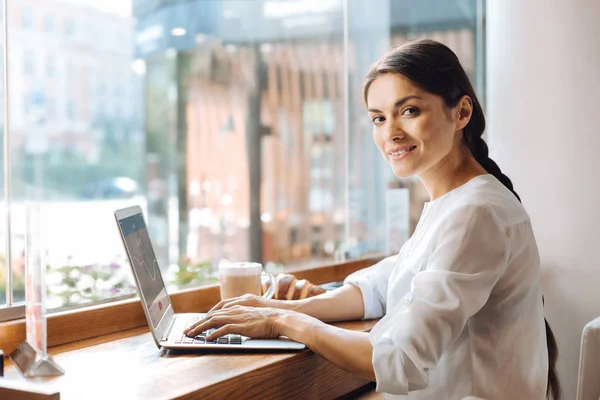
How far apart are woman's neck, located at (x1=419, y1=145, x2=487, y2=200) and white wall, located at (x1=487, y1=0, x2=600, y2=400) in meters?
0.84

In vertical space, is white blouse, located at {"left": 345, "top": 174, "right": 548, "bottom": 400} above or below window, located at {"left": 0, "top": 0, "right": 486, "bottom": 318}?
below

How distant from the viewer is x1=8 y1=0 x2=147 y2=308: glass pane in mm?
5504

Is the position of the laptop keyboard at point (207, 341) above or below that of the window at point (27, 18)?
below

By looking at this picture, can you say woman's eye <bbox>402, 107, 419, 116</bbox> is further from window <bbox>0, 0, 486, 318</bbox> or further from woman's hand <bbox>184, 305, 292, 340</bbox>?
window <bbox>0, 0, 486, 318</bbox>

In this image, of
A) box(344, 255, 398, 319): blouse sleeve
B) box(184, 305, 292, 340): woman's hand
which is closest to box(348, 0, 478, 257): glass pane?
box(344, 255, 398, 319): blouse sleeve

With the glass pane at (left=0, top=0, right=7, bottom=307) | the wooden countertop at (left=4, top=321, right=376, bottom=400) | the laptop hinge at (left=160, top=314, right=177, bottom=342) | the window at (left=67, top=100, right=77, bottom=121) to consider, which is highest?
the window at (left=67, top=100, right=77, bottom=121)

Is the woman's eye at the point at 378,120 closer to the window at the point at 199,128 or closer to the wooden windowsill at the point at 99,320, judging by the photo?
the wooden windowsill at the point at 99,320

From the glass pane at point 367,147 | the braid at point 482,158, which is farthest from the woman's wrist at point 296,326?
the glass pane at point 367,147

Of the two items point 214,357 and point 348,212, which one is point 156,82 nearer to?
point 348,212

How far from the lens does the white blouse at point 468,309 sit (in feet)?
3.71

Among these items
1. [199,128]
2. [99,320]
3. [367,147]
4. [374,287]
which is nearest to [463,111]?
[374,287]

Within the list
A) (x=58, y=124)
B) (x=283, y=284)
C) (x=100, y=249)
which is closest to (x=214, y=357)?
(x=283, y=284)

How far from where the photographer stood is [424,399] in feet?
4.23

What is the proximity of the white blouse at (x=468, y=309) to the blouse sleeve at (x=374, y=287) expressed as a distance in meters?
0.28
